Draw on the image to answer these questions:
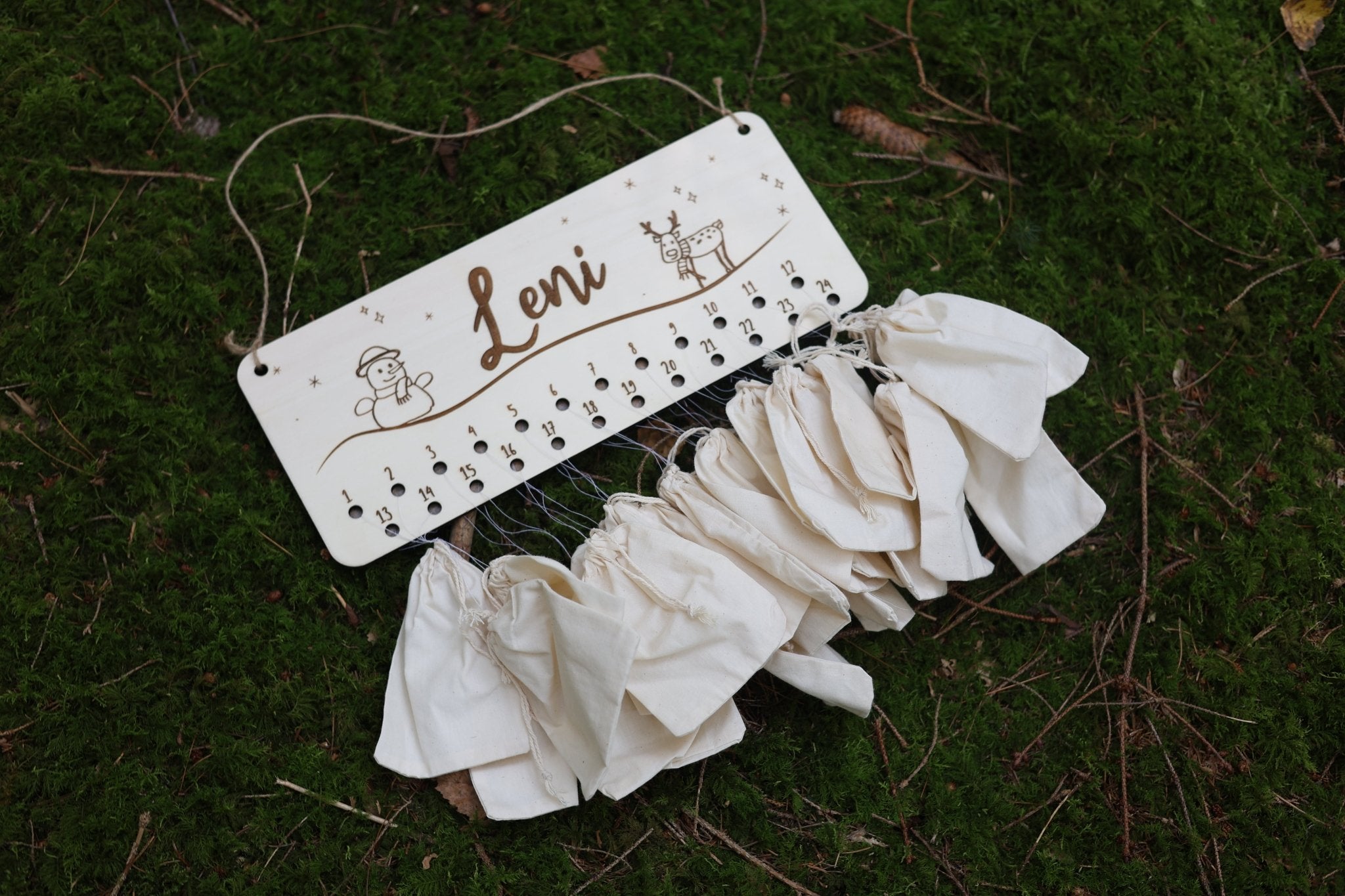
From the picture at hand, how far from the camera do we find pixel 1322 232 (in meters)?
1.59

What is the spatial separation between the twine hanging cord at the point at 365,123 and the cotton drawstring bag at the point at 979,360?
458mm

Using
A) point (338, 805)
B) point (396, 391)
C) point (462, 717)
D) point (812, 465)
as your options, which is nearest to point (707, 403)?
point (812, 465)

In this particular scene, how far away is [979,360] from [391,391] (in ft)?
3.13

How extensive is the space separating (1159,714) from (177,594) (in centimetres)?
162

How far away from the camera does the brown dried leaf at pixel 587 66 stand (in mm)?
1604

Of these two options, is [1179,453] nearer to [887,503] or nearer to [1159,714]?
[1159,714]

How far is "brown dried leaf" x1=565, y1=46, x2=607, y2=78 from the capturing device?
1604 millimetres

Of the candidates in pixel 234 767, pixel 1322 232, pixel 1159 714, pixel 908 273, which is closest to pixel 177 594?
pixel 234 767

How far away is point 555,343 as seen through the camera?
1458 mm

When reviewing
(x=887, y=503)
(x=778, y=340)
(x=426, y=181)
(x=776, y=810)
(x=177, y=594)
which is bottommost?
(x=776, y=810)

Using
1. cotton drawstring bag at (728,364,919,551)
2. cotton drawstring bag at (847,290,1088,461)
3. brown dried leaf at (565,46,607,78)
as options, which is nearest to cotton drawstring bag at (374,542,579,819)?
cotton drawstring bag at (728,364,919,551)

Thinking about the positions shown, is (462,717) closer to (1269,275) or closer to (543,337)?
(543,337)

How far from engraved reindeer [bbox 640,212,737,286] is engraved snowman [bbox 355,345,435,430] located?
0.45 m

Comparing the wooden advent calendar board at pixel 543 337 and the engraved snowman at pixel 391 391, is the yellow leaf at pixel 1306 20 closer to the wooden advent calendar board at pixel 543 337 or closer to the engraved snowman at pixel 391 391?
the wooden advent calendar board at pixel 543 337
